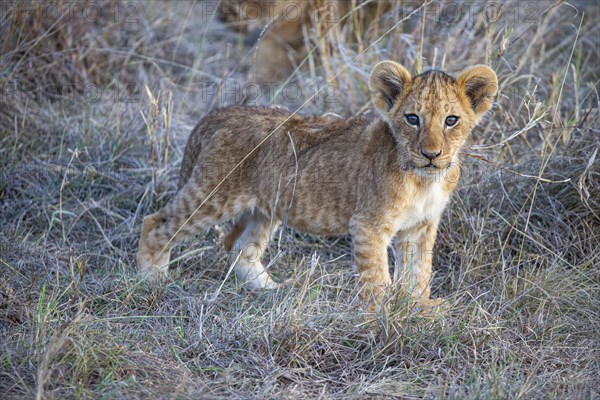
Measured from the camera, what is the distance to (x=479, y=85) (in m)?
5.25

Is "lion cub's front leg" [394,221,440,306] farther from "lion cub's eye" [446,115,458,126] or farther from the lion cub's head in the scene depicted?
"lion cub's eye" [446,115,458,126]

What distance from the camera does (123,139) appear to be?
7516 millimetres

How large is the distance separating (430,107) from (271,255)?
2.22m

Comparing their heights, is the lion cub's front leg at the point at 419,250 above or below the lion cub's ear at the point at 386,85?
below

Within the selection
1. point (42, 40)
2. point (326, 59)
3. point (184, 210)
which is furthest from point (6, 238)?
point (326, 59)

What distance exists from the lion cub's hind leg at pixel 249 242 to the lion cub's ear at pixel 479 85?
6.26 feet

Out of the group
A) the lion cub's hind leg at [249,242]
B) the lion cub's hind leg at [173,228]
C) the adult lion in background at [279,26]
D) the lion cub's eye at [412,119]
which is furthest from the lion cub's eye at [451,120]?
the adult lion in background at [279,26]

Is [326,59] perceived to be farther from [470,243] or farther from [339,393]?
[339,393]

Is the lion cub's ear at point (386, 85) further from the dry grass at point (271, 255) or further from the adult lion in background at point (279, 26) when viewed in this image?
the adult lion in background at point (279, 26)

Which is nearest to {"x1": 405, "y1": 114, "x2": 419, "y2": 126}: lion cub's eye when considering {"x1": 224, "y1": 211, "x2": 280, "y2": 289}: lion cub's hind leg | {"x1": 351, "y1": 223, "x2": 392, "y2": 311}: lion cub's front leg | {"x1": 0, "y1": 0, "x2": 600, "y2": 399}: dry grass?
{"x1": 351, "y1": 223, "x2": 392, "y2": 311}: lion cub's front leg

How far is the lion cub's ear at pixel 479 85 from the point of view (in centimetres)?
516

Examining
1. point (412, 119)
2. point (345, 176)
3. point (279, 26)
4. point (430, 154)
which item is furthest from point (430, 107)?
point (279, 26)

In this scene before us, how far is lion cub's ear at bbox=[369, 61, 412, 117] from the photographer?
5258 mm

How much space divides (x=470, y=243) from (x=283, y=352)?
2.17m
